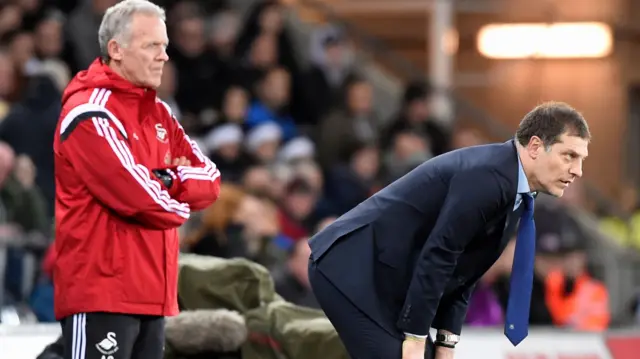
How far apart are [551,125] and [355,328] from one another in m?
0.95

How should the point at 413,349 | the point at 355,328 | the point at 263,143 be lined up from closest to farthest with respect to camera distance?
the point at 413,349
the point at 355,328
the point at 263,143

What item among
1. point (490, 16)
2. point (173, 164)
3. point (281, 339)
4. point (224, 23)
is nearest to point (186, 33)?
point (224, 23)

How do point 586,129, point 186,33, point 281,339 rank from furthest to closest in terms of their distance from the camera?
point 186,33, point 281,339, point 586,129

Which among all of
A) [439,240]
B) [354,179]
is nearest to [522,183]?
[439,240]

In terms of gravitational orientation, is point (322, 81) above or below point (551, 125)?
below

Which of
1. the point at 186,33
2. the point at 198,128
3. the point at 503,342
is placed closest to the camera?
the point at 503,342

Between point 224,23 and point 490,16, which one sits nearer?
point 224,23

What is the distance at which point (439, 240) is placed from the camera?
178 inches

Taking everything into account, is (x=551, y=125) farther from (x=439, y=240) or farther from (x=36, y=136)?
(x=36, y=136)

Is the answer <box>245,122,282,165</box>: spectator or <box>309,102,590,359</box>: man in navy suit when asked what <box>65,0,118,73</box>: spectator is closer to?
<box>245,122,282,165</box>: spectator

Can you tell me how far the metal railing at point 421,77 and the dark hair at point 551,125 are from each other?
30.4 feet

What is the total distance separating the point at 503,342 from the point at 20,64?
515 centimetres

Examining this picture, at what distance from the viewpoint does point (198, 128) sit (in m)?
11.2

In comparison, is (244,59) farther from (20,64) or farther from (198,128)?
(20,64)
